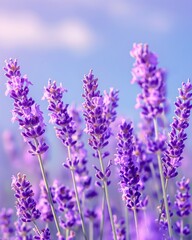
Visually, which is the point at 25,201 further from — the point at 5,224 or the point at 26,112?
the point at 5,224

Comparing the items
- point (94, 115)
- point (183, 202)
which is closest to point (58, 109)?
point (94, 115)

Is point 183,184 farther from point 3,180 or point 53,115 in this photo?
point 3,180

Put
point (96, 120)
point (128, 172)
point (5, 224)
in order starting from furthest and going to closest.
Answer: point (5, 224) < point (96, 120) < point (128, 172)

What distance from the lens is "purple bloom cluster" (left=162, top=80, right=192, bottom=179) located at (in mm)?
3100

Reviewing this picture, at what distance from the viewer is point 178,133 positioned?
10.3 ft

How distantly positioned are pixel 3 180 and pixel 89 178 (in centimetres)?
409

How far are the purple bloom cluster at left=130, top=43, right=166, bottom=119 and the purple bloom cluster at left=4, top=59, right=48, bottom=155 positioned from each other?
0.74 metres

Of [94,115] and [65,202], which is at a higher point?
[94,115]

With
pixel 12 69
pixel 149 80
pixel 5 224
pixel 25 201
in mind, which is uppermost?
pixel 12 69

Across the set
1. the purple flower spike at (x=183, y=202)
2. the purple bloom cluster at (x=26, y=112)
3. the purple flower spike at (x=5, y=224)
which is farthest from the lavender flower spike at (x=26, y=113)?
the purple flower spike at (x=5, y=224)

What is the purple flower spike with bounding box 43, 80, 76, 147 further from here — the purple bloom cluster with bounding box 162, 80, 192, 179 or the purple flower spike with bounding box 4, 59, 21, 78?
the purple bloom cluster with bounding box 162, 80, 192, 179

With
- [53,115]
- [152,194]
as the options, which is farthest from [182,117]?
[152,194]

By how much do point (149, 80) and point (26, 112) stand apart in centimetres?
87

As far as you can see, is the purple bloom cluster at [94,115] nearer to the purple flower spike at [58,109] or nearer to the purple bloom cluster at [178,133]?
the purple flower spike at [58,109]
